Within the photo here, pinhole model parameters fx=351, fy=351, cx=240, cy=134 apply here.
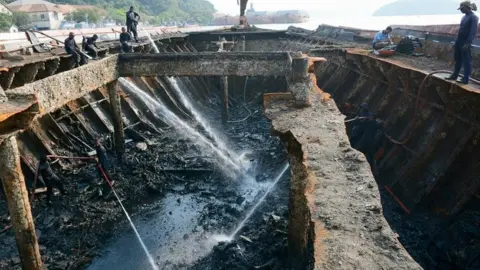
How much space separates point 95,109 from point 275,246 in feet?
28.5

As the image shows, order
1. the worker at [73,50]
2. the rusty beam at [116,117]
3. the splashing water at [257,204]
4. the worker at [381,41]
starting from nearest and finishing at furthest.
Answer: the splashing water at [257,204] < the rusty beam at [116,117] < the worker at [73,50] < the worker at [381,41]

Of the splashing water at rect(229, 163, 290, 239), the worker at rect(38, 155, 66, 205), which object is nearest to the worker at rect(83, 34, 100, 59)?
the worker at rect(38, 155, 66, 205)

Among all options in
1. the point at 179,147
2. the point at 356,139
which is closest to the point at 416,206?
the point at 356,139

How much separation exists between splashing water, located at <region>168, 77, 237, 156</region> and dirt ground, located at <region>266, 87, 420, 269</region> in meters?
7.52

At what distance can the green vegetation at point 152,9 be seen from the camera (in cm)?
8526

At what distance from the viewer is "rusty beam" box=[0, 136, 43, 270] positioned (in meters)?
5.52

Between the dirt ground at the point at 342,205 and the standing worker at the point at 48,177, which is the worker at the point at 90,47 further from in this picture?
the dirt ground at the point at 342,205

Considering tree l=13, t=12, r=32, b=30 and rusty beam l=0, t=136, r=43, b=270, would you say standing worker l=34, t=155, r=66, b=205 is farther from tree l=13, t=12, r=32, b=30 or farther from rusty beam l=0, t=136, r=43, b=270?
tree l=13, t=12, r=32, b=30

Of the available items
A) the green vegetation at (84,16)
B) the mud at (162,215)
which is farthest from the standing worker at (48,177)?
the green vegetation at (84,16)

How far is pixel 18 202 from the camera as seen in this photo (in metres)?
5.79

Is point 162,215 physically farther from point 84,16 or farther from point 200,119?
point 84,16

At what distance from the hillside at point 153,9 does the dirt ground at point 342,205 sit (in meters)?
80.6

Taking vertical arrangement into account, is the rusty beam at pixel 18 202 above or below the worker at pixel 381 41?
below

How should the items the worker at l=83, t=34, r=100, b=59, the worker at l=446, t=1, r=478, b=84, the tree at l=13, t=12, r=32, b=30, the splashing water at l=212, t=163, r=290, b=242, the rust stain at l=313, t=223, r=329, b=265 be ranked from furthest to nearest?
the tree at l=13, t=12, r=32, b=30 → the worker at l=83, t=34, r=100, b=59 → the splashing water at l=212, t=163, r=290, b=242 → the worker at l=446, t=1, r=478, b=84 → the rust stain at l=313, t=223, r=329, b=265
